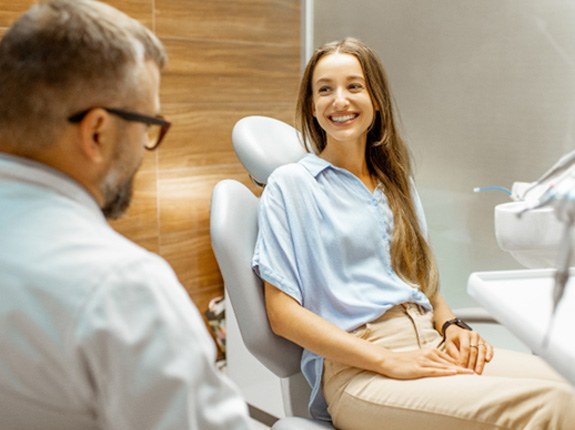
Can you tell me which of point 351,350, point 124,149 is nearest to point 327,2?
point 351,350

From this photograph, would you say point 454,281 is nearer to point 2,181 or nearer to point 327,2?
point 327,2

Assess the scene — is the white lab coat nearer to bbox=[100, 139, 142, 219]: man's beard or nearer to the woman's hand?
bbox=[100, 139, 142, 219]: man's beard

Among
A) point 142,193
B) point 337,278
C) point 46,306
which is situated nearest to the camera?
point 46,306

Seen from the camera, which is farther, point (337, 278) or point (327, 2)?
point (327, 2)

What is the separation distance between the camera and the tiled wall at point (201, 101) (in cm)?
253

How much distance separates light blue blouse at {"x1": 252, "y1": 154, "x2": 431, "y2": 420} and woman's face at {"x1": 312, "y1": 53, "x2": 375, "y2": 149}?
0.38 ft

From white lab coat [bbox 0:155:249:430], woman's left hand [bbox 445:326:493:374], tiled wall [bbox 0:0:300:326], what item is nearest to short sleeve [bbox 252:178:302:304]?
woman's left hand [bbox 445:326:493:374]

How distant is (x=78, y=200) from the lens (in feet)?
2.77

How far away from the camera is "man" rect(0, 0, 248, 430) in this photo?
0.75 meters

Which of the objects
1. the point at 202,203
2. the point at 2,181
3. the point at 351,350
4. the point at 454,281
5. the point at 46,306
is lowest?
the point at 454,281

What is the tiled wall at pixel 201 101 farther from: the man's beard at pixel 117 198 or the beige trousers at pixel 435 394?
the man's beard at pixel 117 198

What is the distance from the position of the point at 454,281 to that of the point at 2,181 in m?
2.03

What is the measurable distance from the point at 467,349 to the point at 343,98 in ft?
2.19

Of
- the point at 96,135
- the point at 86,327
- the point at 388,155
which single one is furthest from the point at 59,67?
the point at 388,155
